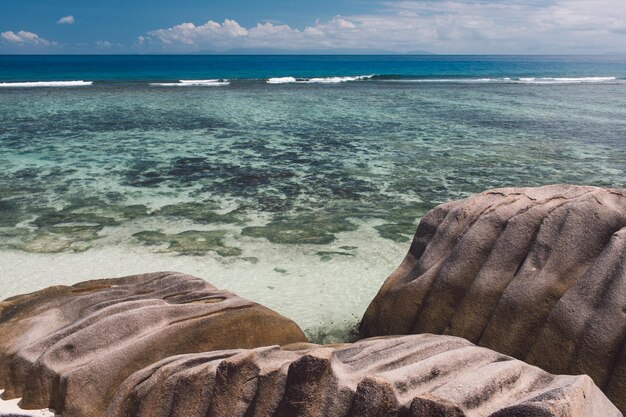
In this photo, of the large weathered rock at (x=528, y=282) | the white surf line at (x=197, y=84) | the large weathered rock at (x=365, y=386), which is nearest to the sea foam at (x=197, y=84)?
the white surf line at (x=197, y=84)

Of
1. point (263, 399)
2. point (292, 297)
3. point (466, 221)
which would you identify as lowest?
point (292, 297)

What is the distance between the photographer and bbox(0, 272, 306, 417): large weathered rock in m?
4.79

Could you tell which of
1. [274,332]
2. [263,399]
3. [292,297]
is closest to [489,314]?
[274,332]

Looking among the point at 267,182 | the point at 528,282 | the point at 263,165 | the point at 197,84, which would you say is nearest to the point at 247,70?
the point at 197,84

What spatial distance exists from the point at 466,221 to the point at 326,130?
1649 cm

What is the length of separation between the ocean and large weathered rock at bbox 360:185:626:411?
5.20 feet

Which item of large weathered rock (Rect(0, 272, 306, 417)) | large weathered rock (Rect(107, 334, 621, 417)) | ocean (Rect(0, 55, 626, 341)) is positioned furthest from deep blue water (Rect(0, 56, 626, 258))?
large weathered rock (Rect(107, 334, 621, 417))

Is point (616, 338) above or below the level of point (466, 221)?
below

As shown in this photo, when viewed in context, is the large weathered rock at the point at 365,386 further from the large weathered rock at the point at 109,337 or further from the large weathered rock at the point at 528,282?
the large weathered rock at the point at 528,282

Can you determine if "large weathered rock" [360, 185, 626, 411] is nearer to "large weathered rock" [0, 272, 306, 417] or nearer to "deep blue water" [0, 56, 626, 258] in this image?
"large weathered rock" [0, 272, 306, 417]

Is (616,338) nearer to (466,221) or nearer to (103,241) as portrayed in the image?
(466,221)

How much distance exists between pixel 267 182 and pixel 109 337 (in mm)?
9035

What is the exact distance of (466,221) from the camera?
586 cm

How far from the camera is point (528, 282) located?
5.03 m
